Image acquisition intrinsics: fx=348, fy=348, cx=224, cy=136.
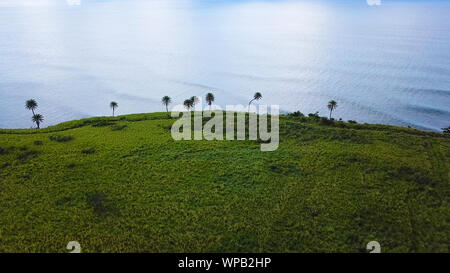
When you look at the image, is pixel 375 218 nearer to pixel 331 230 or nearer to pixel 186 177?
pixel 331 230

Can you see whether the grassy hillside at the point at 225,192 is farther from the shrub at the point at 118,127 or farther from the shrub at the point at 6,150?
the shrub at the point at 118,127

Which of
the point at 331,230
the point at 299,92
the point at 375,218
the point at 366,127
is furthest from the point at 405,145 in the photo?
the point at 299,92

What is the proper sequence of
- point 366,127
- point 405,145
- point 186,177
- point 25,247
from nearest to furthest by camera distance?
point 25,247
point 186,177
point 405,145
point 366,127

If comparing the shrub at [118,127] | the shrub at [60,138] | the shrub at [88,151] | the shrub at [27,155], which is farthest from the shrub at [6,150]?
the shrub at [118,127]

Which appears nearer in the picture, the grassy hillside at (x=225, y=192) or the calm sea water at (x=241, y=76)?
the grassy hillside at (x=225, y=192)

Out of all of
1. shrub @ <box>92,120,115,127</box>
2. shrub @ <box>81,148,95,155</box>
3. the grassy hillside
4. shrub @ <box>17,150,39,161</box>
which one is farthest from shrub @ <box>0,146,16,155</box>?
shrub @ <box>92,120,115,127</box>

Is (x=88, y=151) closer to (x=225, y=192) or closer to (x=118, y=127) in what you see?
(x=118, y=127)
